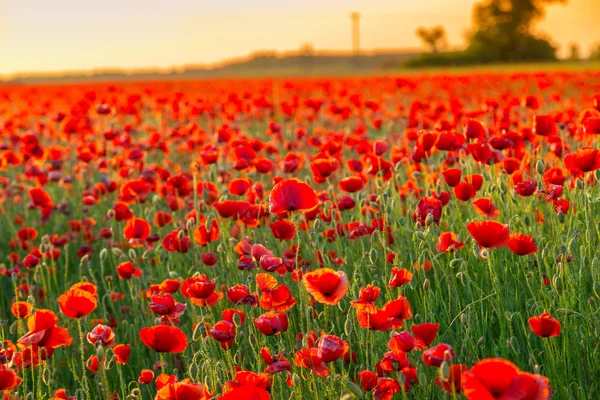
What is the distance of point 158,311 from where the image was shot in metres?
2.22

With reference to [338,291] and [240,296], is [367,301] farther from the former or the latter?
[240,296]

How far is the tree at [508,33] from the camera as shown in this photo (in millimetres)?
51844

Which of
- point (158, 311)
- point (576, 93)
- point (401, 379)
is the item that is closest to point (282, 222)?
point (158, 311)

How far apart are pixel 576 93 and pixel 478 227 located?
10.3m

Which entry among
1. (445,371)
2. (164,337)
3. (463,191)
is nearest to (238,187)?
(463,191)

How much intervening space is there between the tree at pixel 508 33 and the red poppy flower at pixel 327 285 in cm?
5180

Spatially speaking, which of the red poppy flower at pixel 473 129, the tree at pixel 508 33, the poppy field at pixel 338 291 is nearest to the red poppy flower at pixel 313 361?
the poppy field at pixel 338 291

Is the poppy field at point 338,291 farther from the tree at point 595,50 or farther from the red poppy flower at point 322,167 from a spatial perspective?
the tree at point 595,50

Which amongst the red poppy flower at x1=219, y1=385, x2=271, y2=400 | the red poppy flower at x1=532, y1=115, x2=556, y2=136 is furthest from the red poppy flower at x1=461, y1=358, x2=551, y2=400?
the red poppy flower at x1=532, y1=115, x2=556, y2=136

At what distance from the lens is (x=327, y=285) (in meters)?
1.95

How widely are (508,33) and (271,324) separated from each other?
5413 cm

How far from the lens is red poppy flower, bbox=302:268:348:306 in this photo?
1938 mm

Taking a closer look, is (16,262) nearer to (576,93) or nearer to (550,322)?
(550,322)

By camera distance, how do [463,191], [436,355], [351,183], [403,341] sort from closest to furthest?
1. [436,355]
2. [403,341]
3. [463,191]
4. [351,183]
